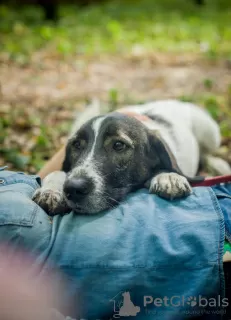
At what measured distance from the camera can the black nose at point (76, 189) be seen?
8.82 ft

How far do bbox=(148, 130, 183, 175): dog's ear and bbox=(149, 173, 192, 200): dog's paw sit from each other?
270mm

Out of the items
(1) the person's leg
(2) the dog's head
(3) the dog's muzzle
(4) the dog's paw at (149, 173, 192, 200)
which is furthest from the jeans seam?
(1) the person's leg

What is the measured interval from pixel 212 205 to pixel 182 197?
254 mm

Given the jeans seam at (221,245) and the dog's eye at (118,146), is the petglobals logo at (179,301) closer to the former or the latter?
the jeans seam at (221,245)

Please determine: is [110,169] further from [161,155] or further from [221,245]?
[221,245]

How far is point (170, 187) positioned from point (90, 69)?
6375 mm

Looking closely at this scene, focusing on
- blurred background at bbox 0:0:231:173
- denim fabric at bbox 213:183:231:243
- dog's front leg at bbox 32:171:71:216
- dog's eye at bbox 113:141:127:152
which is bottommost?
blurred background at bbox 0:0:231:173

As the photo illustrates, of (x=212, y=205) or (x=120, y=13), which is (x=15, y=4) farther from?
(x=212, y=205)

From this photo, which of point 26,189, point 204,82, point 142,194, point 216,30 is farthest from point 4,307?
point 216,30

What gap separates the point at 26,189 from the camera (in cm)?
267

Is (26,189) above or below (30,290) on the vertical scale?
above

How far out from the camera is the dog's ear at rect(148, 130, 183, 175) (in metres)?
3.25

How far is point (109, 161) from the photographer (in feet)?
10.0

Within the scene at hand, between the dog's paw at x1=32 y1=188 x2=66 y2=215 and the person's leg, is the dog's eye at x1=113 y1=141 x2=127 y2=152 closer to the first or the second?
the dog's paw at x1=32 y1=188 x2=66 y2=215
